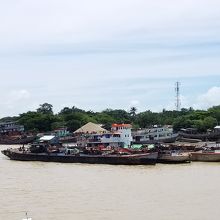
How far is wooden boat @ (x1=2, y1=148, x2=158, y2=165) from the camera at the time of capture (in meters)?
41.2

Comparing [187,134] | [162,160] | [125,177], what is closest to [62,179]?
[125,177]

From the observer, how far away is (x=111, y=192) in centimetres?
2725

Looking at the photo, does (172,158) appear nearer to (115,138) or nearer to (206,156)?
(206,156)

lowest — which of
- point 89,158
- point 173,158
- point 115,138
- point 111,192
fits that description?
point 111,192

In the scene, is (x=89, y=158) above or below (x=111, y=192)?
above

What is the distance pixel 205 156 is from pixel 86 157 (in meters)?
9.08

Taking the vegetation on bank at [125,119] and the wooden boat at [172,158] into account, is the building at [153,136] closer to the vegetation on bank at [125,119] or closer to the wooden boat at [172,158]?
the vegetation on bank at [125,119]

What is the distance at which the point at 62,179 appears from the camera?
108 ft

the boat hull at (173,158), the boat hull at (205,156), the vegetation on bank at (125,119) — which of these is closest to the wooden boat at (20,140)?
the vegetation on bank at (125,119)

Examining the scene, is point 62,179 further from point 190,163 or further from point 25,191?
point 190,163

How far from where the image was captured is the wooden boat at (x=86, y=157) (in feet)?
135

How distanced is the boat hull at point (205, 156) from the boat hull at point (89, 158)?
4.38 metres

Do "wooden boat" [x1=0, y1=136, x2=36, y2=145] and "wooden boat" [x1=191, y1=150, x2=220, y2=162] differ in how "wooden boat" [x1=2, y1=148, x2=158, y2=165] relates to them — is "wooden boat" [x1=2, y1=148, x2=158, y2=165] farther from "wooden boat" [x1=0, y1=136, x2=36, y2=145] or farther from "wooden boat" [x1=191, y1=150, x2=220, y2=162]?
"wooden boat" [x1=0, y1=136, x2=36, y2=145]

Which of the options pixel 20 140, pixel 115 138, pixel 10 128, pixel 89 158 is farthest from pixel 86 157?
pixel 10 128
